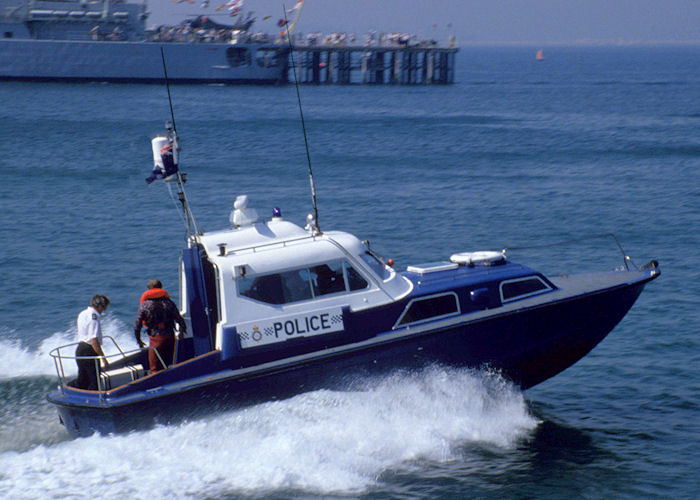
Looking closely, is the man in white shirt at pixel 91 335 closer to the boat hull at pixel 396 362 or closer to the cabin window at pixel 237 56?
the boat hull at pixel 396 362

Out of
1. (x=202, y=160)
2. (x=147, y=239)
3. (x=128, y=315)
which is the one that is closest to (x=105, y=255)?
(x=147, y=239)

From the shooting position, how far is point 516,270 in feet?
41.4

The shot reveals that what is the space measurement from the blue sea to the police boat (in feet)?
0.99

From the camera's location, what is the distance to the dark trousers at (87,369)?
11.5m

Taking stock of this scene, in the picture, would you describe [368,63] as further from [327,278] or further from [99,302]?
[99,302]

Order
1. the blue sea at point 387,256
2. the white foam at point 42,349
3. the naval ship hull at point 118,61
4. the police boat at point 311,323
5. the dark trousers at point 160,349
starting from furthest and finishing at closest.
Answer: the naval ship hull at point 118,61, the white foam at point 42,349, the dark trousers at point 160,349, the police boat at point 311,323, the blue sea at point 387,256

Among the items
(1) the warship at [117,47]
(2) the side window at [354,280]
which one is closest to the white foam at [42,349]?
(2) the side window at [354,280]

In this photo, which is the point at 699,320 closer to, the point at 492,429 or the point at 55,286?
the point at 492,429

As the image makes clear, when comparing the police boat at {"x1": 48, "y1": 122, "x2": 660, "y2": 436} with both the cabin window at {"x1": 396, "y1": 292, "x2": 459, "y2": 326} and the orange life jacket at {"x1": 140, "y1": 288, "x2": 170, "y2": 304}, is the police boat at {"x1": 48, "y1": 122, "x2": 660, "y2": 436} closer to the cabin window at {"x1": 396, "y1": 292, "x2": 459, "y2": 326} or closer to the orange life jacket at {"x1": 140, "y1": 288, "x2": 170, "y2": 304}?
the cabin window at {"x1": 396, "y1": 292, "x2": 459, "y2": 326}

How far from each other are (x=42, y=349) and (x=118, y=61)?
67.2 meters

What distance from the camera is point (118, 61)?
259ft

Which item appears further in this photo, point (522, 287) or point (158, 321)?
point (522, 287)

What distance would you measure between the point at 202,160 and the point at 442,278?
29650 mm

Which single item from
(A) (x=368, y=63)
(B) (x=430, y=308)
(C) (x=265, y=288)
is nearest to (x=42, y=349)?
(C) (x=265, y=288)
